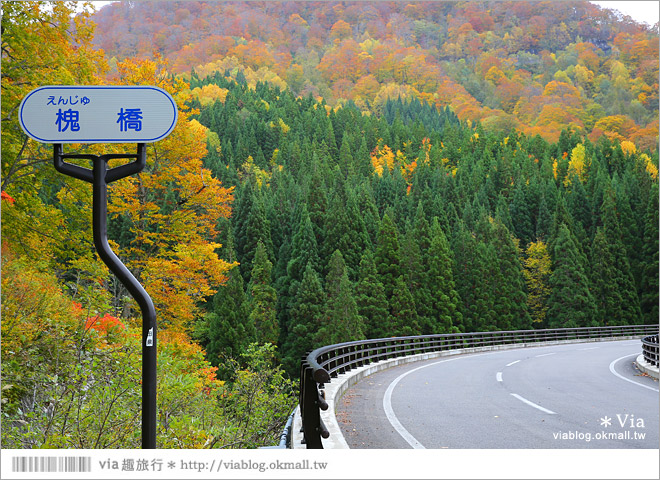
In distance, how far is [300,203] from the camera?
56.9m

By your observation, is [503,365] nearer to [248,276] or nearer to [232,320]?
[232,320]

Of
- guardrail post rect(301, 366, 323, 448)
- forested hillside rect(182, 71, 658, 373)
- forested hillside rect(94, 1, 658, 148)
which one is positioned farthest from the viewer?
forested hillside rect(182, 71, 658, 373)

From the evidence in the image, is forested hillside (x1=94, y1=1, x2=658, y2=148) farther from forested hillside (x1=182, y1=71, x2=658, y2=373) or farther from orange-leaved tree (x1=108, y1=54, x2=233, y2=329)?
forested hillside (x1=182, y1=71, x2=658, y2=373)

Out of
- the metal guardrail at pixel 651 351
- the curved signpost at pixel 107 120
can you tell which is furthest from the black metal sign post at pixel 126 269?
the metal guardrail at pixel 651 351

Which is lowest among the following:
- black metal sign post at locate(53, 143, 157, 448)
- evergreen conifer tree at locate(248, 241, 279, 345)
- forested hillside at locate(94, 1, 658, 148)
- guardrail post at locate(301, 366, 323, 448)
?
evergreen conifer tree at locate(248, 241, 279, 345)

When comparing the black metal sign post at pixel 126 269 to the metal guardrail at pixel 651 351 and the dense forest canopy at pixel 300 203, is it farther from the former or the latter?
the metal guardrail at pixel 651 351

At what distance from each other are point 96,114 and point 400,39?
1360 centimetres

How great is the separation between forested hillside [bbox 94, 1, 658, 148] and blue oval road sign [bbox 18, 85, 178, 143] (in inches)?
218

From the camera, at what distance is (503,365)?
19.5 meters

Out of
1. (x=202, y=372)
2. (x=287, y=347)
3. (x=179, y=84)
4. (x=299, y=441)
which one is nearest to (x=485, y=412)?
(x=299, y=441)

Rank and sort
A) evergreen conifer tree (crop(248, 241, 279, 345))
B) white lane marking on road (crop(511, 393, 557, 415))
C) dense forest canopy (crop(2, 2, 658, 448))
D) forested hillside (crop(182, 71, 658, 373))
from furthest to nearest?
1. forested hillside (crop(182, 71, 658, 373))
2. evergreen conifer tree (crop(248, 241, 279, 345))
3. white lane marking on road (crop(511, 393, 557, 415))
4. dense forest canopy (crop(2, 2, 658, 448))

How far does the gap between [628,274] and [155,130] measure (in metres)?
59.5

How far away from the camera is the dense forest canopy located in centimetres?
920

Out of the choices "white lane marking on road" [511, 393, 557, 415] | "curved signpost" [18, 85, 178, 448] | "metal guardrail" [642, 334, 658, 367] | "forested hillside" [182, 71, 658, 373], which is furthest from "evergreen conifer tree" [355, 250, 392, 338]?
"curved signpost" [18, 85, 178, 448]
